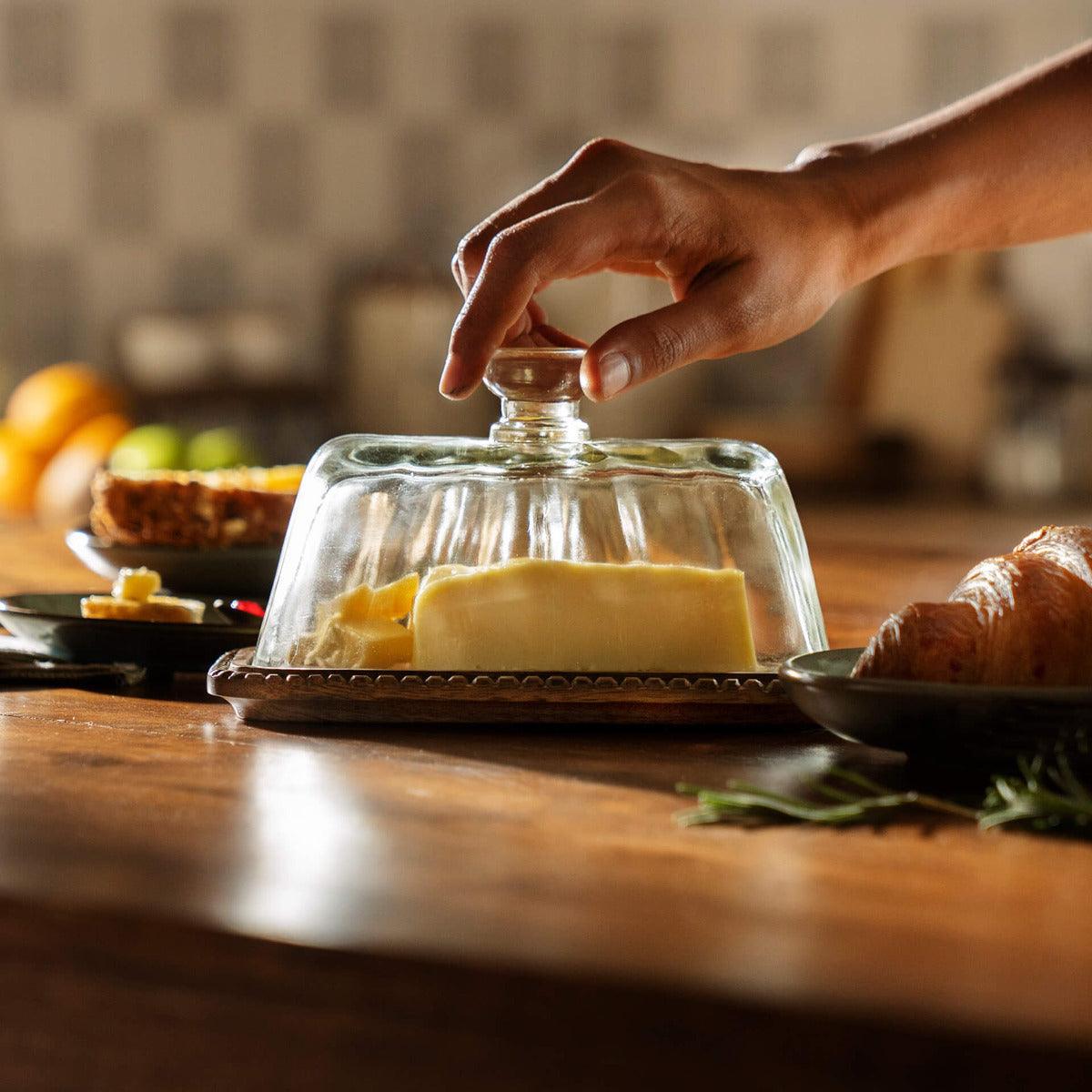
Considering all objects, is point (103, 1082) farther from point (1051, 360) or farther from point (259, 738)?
point (1051, 360)

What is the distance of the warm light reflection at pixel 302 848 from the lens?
419mm

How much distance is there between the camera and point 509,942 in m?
0.40

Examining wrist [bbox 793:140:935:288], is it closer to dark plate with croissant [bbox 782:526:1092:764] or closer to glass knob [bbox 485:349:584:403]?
glass knob [bbox 485:349:584:403]

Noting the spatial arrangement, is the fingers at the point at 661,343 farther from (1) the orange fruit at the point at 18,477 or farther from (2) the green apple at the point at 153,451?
(1) the orange fruit at the point at 18,477

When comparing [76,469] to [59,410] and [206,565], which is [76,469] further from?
[206,565]

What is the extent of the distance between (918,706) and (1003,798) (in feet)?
0.13

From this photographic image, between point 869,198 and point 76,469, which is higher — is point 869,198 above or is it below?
above

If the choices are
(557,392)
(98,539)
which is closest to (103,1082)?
(557,392)

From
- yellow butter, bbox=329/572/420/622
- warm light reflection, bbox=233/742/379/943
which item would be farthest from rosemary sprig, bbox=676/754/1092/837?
yellow butter, bbox=329/572/420/622

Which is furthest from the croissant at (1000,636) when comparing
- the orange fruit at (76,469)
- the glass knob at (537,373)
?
the orange fruit at (76,469)

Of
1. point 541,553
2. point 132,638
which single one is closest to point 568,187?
point 541,553

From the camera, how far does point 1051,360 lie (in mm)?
4484

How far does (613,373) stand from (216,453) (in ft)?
3.36

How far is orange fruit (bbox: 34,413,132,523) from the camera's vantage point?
2416 millimetres
